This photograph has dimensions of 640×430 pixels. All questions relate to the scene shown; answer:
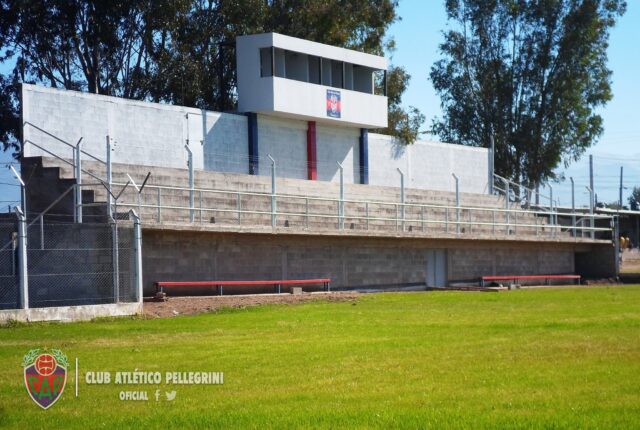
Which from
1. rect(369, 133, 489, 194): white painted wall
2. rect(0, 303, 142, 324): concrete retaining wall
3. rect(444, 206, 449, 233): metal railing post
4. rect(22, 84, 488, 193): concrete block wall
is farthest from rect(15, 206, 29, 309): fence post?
rect(369, 133, 489, 194): white painted wall

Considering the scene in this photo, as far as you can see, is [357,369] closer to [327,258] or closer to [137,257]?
[137,257]

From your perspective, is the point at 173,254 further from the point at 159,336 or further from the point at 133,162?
the point at 159,336

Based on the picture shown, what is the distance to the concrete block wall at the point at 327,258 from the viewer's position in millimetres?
32406

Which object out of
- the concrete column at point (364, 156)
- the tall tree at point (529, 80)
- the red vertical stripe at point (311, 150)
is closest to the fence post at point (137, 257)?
the red vertical stripe at point (311, 150)

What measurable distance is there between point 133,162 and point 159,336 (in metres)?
18.8

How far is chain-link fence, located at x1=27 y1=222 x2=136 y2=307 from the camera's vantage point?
2538 cm

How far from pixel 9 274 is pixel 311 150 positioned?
23504mm

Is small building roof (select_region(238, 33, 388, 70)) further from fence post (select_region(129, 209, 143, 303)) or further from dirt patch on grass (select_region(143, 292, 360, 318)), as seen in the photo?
fence post (select_region(129, 209, 143, 303))

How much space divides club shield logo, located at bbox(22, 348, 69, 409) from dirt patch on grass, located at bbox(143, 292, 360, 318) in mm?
12200

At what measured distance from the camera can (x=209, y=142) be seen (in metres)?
42.2

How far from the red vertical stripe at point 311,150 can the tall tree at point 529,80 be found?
26670 millimetres

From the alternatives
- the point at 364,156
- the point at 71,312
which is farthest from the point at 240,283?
the point at 364,156

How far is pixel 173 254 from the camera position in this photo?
32.4 metres

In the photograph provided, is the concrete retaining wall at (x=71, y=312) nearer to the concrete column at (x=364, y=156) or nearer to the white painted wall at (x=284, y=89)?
the white painted wall at (x=284, y=89)
